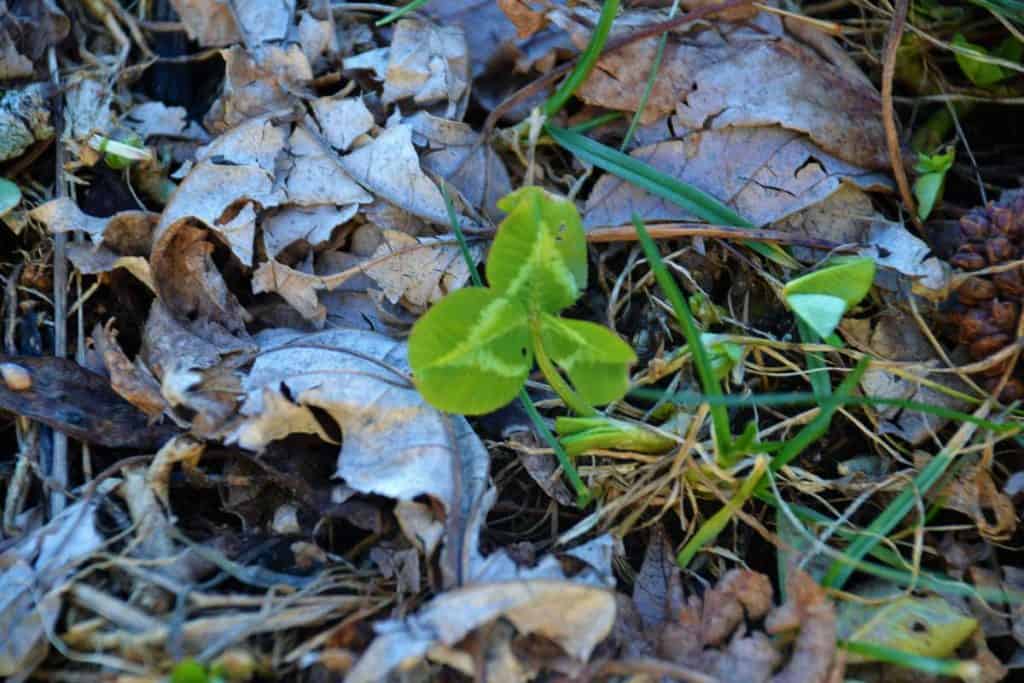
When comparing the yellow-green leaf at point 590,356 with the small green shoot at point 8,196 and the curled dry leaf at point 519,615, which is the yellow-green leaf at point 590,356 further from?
the small green shoot at point 8,196

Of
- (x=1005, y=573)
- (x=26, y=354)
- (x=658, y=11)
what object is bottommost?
(x=1005, y=573)

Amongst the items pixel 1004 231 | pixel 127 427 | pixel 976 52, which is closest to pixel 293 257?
pixel 127 427

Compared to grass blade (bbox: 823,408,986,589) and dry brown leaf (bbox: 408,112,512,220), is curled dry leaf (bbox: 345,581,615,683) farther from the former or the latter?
dry brown leaf (bbox: 408,112,512,220)

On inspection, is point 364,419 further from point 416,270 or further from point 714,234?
point 714,234

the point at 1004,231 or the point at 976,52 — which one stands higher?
the point at 976,52

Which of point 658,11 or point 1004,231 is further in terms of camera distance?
point 658,11

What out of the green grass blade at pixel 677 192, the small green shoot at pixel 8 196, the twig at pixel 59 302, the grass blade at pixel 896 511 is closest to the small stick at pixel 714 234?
the green grass blade at pixel 677 192

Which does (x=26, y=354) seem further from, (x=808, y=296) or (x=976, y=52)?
(x=976, y=52)

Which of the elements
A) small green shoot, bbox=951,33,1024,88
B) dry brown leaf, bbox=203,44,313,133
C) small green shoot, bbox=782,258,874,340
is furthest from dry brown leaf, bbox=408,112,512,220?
small green shoot, bbox=951,33,1024,88
